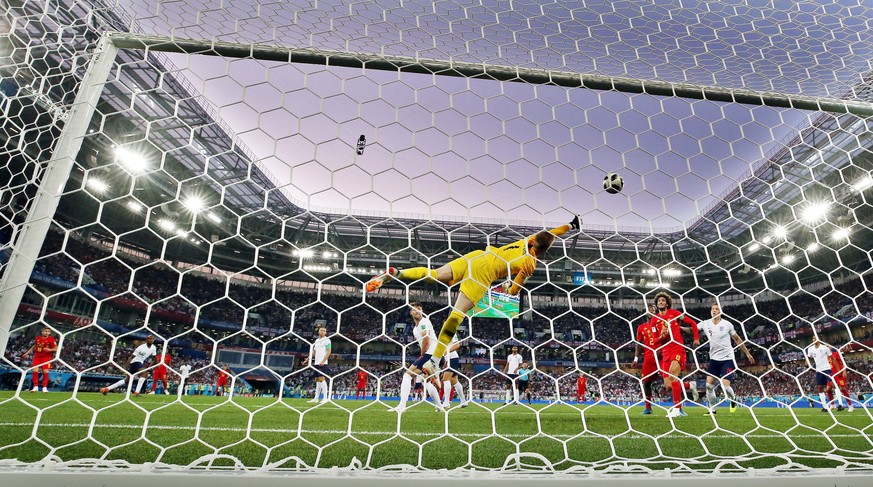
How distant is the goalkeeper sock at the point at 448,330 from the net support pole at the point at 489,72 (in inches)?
52.2

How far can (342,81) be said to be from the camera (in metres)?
2.23

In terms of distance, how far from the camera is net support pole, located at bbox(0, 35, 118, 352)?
5.23ft

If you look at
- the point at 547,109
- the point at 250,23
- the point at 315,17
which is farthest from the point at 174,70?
the point at 547,109

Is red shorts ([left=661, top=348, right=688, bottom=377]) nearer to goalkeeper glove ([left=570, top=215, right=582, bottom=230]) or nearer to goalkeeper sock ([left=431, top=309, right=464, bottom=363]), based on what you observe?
goalkeeper glove ([left=570, top=215, right=582, bottom=230])

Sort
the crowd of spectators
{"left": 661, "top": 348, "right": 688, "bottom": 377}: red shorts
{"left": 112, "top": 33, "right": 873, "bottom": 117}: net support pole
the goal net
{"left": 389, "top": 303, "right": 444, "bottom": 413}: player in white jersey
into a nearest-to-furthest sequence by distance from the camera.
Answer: the goal net, {"left": 112, "top": 33, "right": 873, "bottom": 117}: net support pole, {"left": 389, "top": 303, "right": 444, "bottom": 413}: player in white jersey, {"left": 661, "top": 348, "right": 688, "bottom": 377}: red shorts, the crowd of spectators

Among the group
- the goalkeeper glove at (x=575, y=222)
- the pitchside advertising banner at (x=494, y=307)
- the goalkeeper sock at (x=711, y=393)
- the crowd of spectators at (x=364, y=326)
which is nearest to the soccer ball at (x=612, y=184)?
the goalkeeper glove at (x=575, y=222)

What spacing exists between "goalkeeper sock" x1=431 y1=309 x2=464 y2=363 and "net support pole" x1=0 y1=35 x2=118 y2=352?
164 cm

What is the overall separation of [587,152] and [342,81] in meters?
1.36

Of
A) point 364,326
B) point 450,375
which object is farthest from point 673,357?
point 364,326

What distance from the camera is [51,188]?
1.79m

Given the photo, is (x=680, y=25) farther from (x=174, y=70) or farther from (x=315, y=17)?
(x=174, y=70)

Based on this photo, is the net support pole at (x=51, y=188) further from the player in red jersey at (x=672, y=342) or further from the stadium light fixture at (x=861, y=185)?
the stadium light fixture at (x=861, y=185)

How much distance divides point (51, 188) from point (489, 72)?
2127 mm

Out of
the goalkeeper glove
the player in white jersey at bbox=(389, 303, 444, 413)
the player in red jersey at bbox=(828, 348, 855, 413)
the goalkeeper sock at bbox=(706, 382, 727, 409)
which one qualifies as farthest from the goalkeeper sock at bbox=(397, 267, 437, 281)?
the goalkeeper sock at bbox=(706, 382, 727, 409)
